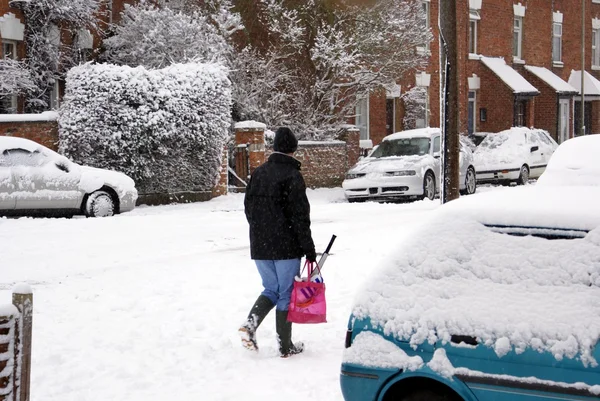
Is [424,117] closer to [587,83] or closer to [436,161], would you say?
[436,161]

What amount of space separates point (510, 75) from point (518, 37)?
3.24 meters

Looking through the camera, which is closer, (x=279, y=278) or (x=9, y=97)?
(x=279, y=278)

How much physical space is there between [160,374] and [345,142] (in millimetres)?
19132

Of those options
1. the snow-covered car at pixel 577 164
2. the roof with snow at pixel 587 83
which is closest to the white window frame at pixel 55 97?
the snow-covered car at pixel 577 164

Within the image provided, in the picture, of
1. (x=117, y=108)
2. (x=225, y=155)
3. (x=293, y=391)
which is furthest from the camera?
(x=225, y=155)

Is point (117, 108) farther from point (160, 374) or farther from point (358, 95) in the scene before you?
point (160, 374)

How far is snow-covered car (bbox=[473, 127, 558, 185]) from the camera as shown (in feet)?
83.6

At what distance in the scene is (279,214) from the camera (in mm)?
7020

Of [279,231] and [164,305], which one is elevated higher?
[279,231]

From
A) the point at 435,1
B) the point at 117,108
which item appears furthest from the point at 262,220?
the point at 435,1

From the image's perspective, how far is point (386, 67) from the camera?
84.6ft

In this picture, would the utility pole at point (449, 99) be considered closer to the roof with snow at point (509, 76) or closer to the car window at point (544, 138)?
the car window at point (544, 138)

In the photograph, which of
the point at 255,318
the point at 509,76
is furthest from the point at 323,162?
the point at 255,318

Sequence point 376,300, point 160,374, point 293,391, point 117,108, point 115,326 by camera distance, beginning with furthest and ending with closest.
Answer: point 117,108 < point 115,326 < point 160,374 < point 293,391 < point 376,300
